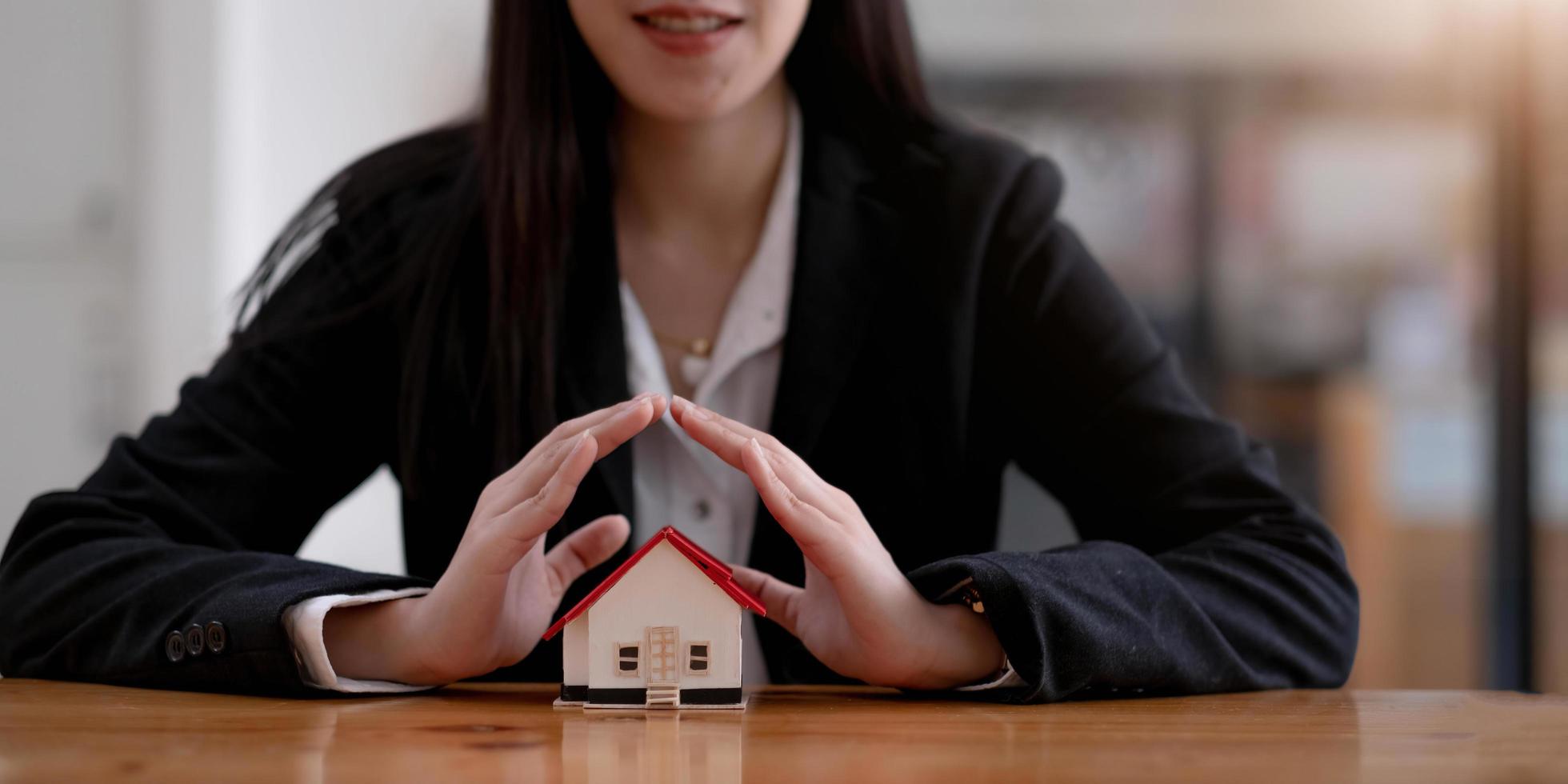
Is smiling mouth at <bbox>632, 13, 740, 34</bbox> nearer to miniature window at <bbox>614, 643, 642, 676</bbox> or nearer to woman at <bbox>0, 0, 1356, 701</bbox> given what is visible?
woman at <bbox>0, 0, 1356, 701</bbox>

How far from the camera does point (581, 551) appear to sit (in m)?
0.93

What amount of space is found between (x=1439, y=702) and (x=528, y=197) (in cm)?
80

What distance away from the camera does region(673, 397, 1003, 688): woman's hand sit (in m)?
0.81

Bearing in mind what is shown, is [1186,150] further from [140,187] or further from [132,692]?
[132,692]

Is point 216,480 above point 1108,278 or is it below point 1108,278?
below

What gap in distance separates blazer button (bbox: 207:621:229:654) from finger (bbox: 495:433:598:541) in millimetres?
201

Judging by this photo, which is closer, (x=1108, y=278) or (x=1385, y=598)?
(x=1108, y=278)

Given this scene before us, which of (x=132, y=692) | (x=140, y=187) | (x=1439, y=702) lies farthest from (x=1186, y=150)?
(x=132, y=692)

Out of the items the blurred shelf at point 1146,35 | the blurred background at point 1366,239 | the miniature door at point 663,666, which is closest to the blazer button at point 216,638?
the miniature door at point 663,666

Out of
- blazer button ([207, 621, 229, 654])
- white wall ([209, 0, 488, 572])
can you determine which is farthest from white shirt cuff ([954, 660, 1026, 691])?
white wall ([209, 0, 488, 572])

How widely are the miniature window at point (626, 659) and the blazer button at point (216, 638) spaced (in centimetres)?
26

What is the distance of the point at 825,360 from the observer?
1187 mm

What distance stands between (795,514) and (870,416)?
0.42 m

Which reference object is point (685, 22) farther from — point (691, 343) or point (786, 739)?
point (786, 739)
